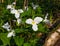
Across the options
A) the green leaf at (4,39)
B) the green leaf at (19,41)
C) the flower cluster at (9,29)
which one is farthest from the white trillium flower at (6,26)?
the green leaf at (19,41)

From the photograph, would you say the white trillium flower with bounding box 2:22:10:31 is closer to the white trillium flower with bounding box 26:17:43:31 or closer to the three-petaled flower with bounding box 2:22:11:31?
the three-petaled flower with bounding box 2:22:11:31

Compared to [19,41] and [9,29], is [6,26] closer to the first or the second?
[9,29]

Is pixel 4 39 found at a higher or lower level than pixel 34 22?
lower

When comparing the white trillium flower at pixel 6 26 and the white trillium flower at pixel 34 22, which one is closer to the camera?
the white trillium flower at pixel 34 22

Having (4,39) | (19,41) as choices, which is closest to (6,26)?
(4,39)

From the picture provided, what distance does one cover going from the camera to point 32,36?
3023 millimetres

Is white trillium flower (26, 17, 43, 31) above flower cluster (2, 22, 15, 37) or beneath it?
above

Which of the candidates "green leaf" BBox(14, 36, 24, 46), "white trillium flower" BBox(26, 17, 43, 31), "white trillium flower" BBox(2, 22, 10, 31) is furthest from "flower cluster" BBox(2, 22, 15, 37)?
"white trillium flower" BBox(26, 17, 43, 31)

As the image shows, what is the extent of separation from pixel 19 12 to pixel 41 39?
0.47 m

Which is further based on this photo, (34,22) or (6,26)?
(6,26)

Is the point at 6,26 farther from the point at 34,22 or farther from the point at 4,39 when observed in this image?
the point at 34,22

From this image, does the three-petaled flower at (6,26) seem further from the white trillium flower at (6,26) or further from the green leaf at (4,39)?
the green leaf at (4,39)

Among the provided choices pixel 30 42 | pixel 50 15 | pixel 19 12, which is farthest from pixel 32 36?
pixel 50 15

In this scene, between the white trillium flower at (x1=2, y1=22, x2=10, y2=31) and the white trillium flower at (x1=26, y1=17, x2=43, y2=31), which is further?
the white trillium flower at (x1=2, y1=22, x2=10, y2=31)
